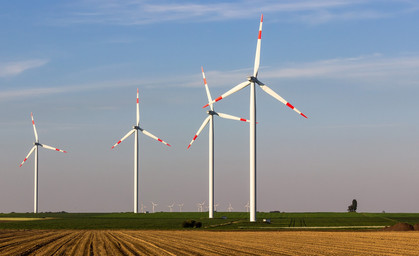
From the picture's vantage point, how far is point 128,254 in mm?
42125

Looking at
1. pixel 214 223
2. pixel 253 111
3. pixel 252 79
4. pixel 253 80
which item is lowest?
pixel 214 223

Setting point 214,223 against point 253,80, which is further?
point 214,223

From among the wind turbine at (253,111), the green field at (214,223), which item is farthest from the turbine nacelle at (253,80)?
the green field at (214,223)

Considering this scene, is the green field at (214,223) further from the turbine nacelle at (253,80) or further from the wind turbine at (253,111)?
the turbine nacelle at (253,80)

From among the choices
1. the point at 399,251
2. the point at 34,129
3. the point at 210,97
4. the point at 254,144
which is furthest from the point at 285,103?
the point at 34,129

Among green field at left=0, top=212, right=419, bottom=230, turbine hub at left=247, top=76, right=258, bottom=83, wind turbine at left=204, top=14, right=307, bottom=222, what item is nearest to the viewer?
green field at left=0, top=212, right=419, bottom=230

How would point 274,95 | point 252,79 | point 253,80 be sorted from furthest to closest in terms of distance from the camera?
point 253,80
point 252,79
point 274,95

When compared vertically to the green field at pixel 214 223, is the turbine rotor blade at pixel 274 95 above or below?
above

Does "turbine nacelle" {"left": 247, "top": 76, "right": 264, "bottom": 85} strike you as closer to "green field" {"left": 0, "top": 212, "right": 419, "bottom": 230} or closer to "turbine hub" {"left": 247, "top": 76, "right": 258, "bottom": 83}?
"turbine hub" {"left": 247, "top": 76, "right": 258, "bottom": 83}

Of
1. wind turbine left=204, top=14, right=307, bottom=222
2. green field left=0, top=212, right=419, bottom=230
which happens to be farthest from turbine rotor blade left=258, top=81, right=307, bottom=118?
green field left=0, top=212, right=419, bottom=230

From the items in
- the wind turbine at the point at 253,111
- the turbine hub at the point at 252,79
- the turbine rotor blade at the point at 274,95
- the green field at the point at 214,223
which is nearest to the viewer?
the turbine rotor blade at the point at 274,95

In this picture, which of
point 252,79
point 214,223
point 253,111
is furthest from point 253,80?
point 214,223

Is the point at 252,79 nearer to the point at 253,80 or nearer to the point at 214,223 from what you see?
the point at 253,80

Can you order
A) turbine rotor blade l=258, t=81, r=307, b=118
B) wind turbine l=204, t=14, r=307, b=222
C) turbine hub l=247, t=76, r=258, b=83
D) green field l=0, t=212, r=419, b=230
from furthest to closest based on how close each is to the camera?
1. turbine hub l=247, t=76, r=258, b=83
2. wind turbine l=204, t=14, r=307, b=222
3. green field l=0, t=212, r=419, b=230
4. turbine rotor blade l=258, t=81, r=307, b=118
